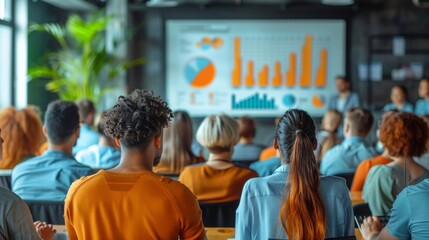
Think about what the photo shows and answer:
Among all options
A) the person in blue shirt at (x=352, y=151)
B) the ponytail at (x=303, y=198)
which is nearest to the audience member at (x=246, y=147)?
the person in blue shirt at (x=352, y=151)

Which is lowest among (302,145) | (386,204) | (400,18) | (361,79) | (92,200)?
(386,204)

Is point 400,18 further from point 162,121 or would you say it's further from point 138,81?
point 162,121

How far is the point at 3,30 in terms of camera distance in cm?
716

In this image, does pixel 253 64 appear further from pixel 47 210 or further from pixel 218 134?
pixel 47 210

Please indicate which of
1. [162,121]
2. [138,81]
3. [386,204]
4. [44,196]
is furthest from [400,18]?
[162,121]

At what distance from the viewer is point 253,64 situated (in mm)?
9070

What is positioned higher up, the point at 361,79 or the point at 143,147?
the point at 361,79

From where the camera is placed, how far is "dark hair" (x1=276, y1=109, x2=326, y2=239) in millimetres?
2113

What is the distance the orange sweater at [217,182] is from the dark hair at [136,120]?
4.29 ft

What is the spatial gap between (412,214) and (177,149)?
2.17 metres

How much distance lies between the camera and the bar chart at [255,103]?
9.12 m

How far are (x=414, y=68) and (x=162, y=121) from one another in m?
7.63

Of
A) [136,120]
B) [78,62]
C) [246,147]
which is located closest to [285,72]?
[78,62]

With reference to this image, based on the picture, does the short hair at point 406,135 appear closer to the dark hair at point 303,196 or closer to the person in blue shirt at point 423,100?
the dark hair at point 303,196
